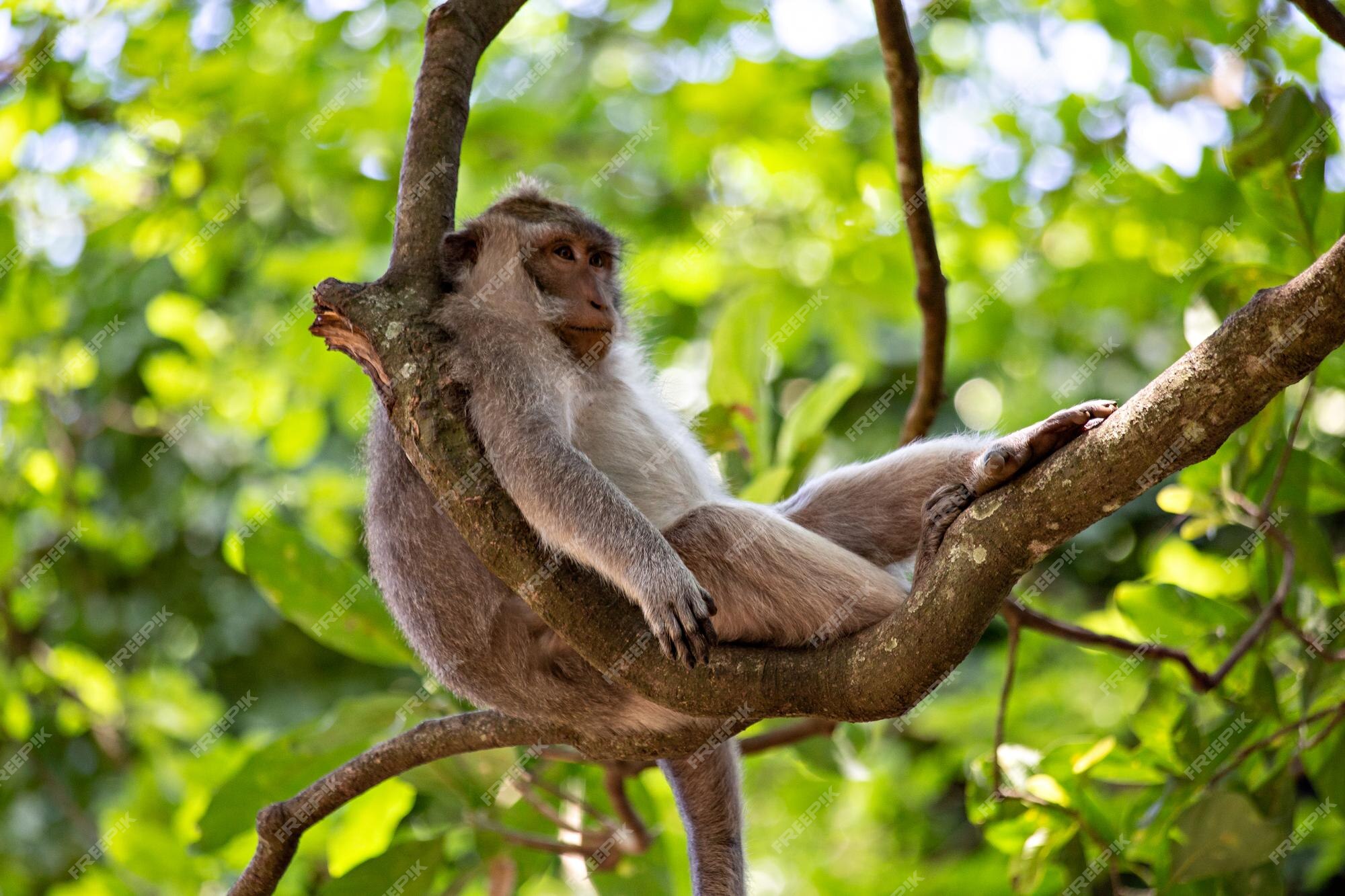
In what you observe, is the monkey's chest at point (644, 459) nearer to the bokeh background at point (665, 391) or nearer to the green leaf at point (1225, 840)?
the bokeh background at point (665, 391)

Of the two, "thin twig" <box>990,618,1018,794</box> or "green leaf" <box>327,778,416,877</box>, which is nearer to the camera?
"thin twig" <box>990,618,1018,794</box>

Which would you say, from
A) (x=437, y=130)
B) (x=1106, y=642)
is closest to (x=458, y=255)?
(x=437, y=130)

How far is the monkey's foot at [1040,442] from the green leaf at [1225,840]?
Result: 154 centimetres

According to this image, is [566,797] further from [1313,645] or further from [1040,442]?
[1313,645]

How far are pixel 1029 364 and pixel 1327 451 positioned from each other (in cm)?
326

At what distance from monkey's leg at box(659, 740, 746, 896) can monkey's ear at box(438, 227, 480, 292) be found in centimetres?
188

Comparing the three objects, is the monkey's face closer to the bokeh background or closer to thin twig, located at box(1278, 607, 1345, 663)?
the bokeh background

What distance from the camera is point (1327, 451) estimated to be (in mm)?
5297

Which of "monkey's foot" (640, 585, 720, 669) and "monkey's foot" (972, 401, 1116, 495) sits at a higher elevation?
"monkey's foot" (972, 401, 1116, 495)

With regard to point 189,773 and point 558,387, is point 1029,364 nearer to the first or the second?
point 558,387

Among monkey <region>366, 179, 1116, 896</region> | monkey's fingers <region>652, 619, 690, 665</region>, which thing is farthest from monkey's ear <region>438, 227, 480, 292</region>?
monkey's fingers <region>652, 619, 690, 665</region>

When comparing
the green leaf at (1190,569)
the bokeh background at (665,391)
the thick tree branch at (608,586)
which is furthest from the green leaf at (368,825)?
the green leaf at (1190,569)

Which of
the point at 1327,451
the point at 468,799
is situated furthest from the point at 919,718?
the point at 468,799

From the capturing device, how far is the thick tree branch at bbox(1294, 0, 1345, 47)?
3.41 m
